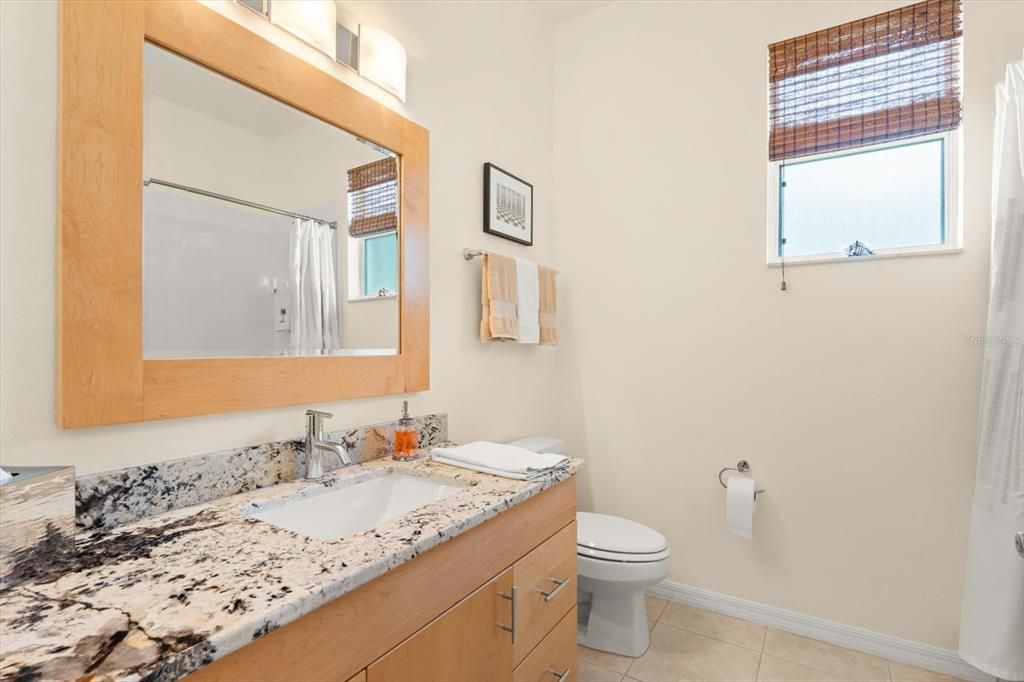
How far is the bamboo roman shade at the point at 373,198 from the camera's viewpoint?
1.50 meters

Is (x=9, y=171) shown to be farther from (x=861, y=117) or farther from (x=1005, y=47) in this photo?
(x=1005, y=47)

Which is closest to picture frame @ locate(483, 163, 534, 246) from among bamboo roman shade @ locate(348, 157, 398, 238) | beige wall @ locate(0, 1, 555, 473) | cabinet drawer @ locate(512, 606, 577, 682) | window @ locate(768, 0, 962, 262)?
beige wall @ locate(0, 1, 555, 473)

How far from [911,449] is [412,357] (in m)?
1.84

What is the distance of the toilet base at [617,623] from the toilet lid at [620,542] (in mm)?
168

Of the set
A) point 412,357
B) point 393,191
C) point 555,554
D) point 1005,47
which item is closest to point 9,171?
point 393,191

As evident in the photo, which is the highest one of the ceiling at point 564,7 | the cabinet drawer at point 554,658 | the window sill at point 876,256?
the ceiling at point 564,7

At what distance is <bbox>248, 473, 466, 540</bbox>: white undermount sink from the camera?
3.69 ft

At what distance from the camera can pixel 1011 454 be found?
1.55 metres

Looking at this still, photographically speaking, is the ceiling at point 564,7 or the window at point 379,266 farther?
the ceiling at point 564,7

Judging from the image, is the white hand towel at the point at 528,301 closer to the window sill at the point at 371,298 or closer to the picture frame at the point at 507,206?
the picture frame at the point at 507,206

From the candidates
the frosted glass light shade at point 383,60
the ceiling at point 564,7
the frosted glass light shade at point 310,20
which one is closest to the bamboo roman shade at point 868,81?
the ceiling at point 564,7

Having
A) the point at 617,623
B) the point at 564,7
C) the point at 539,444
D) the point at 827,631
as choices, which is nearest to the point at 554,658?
the point at 617,623

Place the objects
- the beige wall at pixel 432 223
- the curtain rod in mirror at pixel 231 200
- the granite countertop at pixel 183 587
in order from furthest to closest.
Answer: the curtain rod in mirror at pixel 231 200 < the beige wall at pixel 432 223 < the granite countertop at pixel 183 587

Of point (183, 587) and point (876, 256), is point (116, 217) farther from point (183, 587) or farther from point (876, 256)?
point (876, 256)
